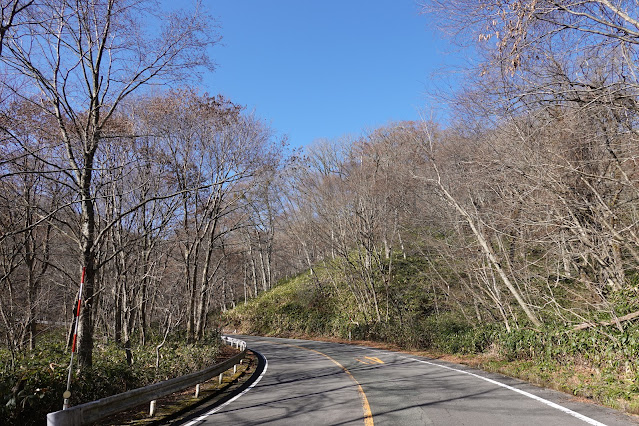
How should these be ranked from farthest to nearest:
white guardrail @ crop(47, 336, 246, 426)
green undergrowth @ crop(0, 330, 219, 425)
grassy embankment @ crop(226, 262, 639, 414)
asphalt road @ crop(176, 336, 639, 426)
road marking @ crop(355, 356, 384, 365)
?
road marking @ crop(355, 356, 384, 365) → grassy embankment @ crop(226, 262, 639, 414) → asphalt road @ crop(176, 336, 639, 426) → green undergrowth @ crop(0, 330, 219, 425) → white guardrail @ crop(47, 336, 246, 426)

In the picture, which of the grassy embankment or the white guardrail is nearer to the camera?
the white guardrail

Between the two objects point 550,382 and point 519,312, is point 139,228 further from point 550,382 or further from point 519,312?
point 519,312

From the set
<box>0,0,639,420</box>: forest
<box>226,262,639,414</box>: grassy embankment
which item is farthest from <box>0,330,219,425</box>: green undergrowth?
<box>226,262,639,414</box>: grassy embankment

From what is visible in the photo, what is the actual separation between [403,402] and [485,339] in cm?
917

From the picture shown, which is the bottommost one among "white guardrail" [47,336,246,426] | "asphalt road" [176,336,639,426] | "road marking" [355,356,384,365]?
"road marking" [355,356,384,365]

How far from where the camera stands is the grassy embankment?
790cm

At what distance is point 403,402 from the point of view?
7.37 metres

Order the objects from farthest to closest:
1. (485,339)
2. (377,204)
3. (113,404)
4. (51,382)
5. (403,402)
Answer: (377,204)
(485,339)
(403,402)
(51,382)
(113,404)

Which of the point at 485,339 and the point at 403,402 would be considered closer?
the point at 403,402

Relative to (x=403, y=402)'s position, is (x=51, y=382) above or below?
above

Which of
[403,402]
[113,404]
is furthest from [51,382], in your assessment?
[403,402]

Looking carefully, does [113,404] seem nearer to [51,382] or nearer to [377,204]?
[51,382]

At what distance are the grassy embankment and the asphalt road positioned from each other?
88 centimetres

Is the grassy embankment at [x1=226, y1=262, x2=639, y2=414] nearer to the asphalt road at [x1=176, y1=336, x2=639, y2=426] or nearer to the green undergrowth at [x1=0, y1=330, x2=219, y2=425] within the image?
the asphalt road at [x1=176, y1=336, x2=639, y2=426]
